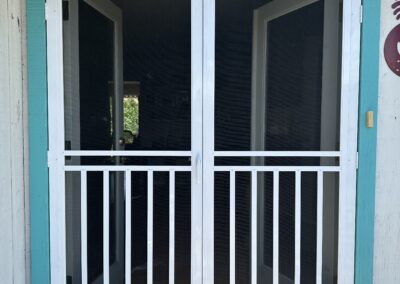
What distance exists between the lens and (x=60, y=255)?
204 centimetres

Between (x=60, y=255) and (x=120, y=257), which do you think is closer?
(x=60, y=255)

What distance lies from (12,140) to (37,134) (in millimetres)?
129

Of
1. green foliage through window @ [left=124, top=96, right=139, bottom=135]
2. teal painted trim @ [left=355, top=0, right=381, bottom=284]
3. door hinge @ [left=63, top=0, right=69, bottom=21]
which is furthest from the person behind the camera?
green foliage through window @ [left=124, top=96, right=139, bottom=135]

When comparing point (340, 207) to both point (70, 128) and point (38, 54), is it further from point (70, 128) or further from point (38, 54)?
point (38, 54)

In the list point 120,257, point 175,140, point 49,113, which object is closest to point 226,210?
point 175,140

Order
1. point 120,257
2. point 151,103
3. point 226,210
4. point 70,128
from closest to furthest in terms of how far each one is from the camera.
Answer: point 70,128
point 226,210
point 120,257
point 151,103

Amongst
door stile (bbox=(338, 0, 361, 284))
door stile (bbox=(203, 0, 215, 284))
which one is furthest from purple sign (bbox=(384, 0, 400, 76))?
door stile (bbox=(203, 0, 215, 284))

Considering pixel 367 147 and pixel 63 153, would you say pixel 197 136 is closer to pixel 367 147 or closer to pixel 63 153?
pixel 63 153

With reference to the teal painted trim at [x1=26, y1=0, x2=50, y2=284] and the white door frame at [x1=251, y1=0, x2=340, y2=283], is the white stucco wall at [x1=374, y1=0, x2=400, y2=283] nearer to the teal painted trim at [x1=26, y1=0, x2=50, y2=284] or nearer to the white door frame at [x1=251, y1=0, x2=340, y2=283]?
the white door frame at [x1=251, y1=0, x2=340, y2=283]

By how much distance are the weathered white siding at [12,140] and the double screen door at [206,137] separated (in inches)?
6.0

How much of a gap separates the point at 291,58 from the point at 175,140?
3.19ft

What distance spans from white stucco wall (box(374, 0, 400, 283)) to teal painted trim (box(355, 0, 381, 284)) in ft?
0.11

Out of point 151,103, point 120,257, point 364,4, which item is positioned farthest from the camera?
point 151,103

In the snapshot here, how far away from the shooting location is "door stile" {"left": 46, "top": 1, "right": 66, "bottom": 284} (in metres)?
1.98
